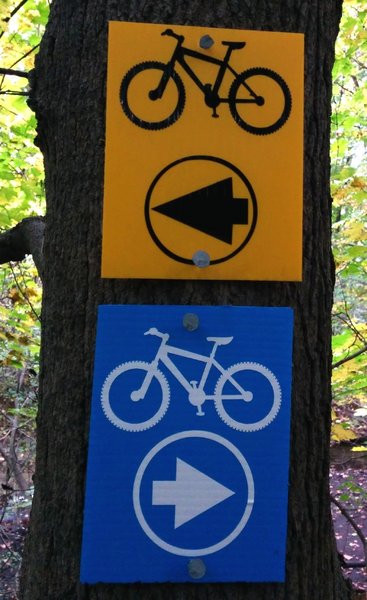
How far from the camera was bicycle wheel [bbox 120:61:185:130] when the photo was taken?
109 cm

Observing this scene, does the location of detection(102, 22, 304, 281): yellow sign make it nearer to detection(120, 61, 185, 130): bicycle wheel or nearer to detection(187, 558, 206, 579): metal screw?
detection(120, 61, 185, 130): bicycle wheel

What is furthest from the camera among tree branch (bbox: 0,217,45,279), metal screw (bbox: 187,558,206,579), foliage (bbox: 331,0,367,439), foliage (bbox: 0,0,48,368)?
foliage (bbox: 0,0,48,368)

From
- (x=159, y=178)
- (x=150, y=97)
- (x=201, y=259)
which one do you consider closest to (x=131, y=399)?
(x=201, y=259)

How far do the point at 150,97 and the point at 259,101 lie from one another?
0.71 feet

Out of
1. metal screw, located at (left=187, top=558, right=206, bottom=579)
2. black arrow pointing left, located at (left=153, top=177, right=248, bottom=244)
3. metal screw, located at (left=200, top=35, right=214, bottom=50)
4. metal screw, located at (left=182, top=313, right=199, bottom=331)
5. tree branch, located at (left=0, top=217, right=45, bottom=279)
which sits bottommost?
metal screw, located at (left=187, top=558, right=206, bottom=579)

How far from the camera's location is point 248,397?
1.07 m

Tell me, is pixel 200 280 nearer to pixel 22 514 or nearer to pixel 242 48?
pixel 242 48

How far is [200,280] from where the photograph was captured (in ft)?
3.59

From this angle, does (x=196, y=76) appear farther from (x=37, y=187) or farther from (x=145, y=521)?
(x=37, y=187)

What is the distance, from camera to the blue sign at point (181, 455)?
3.43 ft

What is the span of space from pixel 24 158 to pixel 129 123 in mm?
3564

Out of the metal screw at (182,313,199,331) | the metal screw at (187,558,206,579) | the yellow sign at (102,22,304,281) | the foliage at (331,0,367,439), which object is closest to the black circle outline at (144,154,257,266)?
the yellow sign at (102,22,304,281)

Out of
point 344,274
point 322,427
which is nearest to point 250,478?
point 322,427

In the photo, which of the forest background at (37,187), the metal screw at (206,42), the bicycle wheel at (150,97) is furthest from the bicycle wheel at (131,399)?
the forest background at (37,187)
